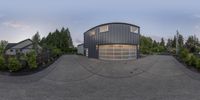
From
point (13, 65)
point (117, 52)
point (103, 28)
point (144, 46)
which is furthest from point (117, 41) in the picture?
point (144, 46)

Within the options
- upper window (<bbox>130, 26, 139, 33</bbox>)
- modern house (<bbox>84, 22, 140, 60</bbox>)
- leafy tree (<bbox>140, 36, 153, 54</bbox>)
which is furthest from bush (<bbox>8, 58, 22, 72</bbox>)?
leafy tree (<bbox>140, 36, 153, 54</bbox>)

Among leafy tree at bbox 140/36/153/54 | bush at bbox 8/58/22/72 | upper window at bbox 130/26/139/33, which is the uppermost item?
upper window at bbox 130/26/139/33

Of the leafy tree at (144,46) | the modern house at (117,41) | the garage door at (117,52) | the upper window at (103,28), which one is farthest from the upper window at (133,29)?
the leafy tree at (144,46)

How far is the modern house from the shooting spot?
2744cm

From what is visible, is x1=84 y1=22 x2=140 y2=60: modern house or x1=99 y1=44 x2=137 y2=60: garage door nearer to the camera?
x1=84 y1=22 x2=140 y2=60: modern house

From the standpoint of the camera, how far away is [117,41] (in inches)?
1078

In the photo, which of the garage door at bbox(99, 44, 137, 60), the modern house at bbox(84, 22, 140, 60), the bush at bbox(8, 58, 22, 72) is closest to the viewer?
the bush at bbox(8, 58, 22, 72)

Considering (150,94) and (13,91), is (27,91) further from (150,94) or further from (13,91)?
(150,94)

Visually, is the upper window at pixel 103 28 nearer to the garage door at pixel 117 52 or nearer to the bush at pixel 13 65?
the garage door at pixel 117 52

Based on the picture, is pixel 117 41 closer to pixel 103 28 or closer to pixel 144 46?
pixel 103 28

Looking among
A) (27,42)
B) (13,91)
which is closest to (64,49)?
(27,42)

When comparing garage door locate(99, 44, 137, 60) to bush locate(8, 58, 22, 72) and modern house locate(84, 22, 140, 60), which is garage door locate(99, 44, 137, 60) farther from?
bush locate(8, 58, 22, 72)

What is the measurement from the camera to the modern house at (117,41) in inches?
1080

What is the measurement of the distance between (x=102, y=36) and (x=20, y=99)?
21.8 meters
